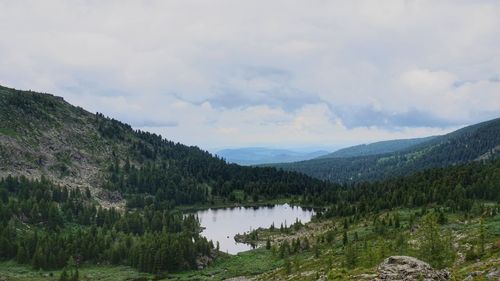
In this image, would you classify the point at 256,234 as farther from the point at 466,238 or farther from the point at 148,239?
the point at 466,238

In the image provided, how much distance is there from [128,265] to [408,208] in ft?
334

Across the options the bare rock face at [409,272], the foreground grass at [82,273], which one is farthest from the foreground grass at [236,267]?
the bare rock face at [409,272]

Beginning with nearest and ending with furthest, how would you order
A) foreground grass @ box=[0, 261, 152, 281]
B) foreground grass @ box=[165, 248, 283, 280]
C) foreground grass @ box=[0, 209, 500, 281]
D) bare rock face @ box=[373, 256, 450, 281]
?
1. bare rock face @ box=[373, 256, 450, 281]
2. foreground grass @ box=[0, 209, 500, 281]
3. foreground grass @ box=[0, 261, 152, 281]
4. foreground grass @ box=[165, 248, 283, 280]

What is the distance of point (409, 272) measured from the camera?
3847 cm

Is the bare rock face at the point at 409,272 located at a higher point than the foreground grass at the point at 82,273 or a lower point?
higher

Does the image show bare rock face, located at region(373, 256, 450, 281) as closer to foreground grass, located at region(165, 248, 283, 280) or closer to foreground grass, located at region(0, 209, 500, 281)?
foreground grass, located at region(0, 209, 500, 281)

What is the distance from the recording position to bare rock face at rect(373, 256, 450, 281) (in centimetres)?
3807

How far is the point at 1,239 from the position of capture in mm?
127188

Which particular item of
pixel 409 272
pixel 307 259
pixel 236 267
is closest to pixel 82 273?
pixel 236 267

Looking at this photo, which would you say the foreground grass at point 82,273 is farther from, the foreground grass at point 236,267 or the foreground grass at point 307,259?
the foreground grass at point 236,267

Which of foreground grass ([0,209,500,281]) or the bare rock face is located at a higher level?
the bare rock face

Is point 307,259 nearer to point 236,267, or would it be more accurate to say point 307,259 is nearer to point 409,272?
point 236,267

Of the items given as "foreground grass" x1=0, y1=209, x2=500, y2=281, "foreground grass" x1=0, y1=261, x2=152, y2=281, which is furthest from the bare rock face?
"foreground grass" x1=0, y1=261, x2=152, y2=281

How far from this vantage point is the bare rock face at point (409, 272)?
38.1 m
